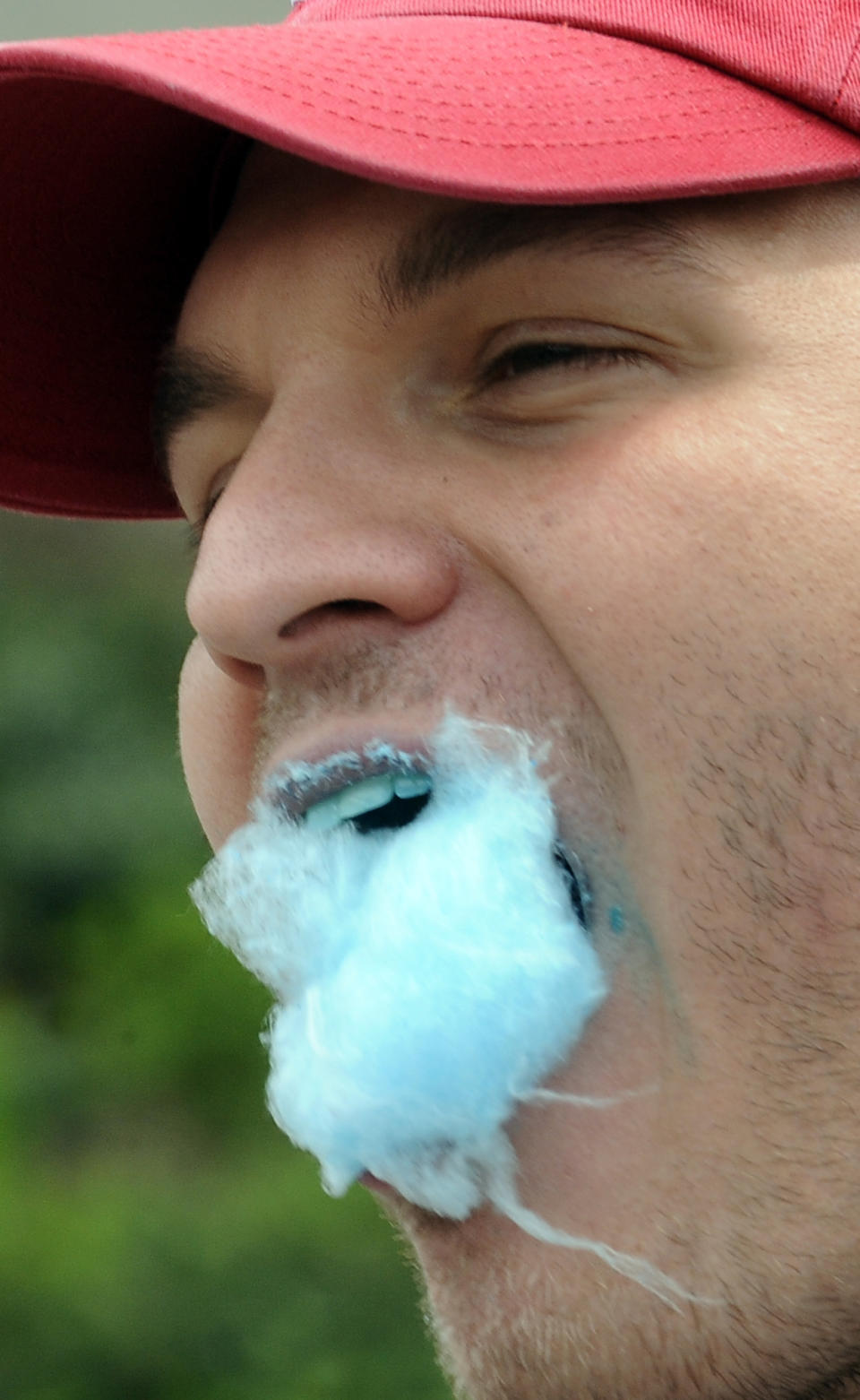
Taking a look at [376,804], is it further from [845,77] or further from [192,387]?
[845,77]

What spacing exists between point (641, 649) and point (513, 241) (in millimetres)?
384

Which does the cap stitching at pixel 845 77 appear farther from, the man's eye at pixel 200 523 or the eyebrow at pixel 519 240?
the man's eye at pixel 200 523

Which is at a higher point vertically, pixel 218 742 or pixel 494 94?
pixel 494 94

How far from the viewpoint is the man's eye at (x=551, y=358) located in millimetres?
1491

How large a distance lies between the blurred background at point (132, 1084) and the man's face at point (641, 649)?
2650 mm

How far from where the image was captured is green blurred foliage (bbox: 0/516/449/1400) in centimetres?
423

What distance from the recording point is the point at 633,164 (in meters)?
1.41

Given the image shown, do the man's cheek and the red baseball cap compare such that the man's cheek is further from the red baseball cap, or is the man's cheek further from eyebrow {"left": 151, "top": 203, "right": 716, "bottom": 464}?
the red baseball cap

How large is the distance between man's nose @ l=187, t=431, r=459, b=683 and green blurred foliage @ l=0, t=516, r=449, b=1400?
309 cm

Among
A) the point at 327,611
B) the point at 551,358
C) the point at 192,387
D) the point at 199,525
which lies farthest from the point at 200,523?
the point at 551,358

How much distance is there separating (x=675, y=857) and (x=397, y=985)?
0.87 feet

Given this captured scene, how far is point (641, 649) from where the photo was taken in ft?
4.70

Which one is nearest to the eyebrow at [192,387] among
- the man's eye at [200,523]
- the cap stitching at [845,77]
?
the man's eye at [200,523]

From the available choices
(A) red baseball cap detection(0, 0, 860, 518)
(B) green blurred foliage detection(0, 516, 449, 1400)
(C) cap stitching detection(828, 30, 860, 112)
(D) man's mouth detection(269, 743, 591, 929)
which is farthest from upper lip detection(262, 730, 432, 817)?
(B) green blurred foliage detection(0, 516, 449, 1400)
